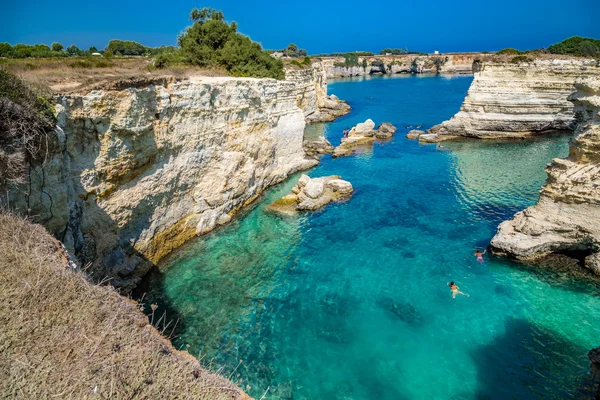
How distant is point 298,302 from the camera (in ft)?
42.9

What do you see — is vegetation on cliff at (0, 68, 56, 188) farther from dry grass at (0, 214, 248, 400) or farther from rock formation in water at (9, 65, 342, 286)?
dry grass at (0, 214, 248, 400)

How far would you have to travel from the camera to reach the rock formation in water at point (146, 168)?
1127cm

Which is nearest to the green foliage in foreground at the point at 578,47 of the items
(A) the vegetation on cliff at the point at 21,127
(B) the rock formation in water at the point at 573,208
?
(B) the rock formation in water at the point at 573,208

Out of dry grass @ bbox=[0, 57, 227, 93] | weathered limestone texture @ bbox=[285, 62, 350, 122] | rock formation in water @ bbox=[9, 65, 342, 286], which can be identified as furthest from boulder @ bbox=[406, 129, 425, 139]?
dry grass @ bbox=[0, 57, 227, 93]

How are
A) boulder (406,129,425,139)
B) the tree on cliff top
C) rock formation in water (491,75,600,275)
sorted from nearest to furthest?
rock formation in water (491,75,600,275)
the tree on cliff top
boulder (406,129,425,139)

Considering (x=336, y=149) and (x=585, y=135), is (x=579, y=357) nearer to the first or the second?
(x=585, y=135)

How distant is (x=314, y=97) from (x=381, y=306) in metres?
40.0

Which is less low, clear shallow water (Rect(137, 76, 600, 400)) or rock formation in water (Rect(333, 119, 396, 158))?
rock formation in water (Rect(333, 119, 396, 158))

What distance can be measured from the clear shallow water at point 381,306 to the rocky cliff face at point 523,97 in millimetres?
15444

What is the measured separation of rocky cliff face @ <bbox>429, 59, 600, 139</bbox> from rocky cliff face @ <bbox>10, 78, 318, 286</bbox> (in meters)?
23.1

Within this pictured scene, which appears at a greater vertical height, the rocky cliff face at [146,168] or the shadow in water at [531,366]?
the rocky cliff face at [146,168]

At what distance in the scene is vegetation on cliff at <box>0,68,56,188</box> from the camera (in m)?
8.82

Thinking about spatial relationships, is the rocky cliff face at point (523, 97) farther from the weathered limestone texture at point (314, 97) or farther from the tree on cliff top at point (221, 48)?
the tree on cliff top at point (221, 48)

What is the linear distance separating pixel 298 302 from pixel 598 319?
9867mm
